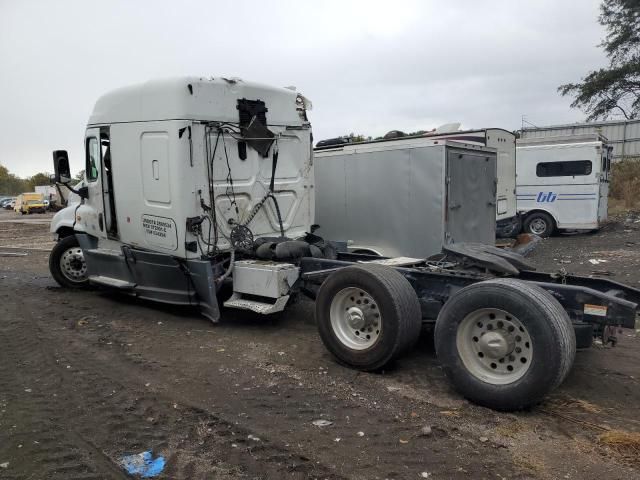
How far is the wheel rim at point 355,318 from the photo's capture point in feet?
16.0

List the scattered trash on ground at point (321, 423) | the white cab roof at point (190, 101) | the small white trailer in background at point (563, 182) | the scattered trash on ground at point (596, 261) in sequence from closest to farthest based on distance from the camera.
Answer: the scattered trash on ground at point (321, 423)
the white cab roof at point (190, 101)
the scattered trash on ground at point (596, 261)
the small white trailer in background at point (563, 182)

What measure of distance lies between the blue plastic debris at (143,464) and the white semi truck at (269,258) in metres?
2.07

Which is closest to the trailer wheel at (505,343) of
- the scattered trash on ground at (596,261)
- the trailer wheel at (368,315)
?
the trailer wheel at (368,315)

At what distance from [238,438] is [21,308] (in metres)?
5.42

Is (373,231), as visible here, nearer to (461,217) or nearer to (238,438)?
(461,217)

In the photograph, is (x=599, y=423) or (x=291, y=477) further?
(x=599, y=423)

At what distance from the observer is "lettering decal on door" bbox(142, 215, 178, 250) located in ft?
21.0

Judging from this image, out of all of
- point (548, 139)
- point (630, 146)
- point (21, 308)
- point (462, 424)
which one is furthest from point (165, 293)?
point (630, 146)

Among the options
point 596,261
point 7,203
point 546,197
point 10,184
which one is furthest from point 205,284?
point 10,184

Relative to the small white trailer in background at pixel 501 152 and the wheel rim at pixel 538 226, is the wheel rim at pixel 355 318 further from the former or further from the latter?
the wheel rim at pixel 538 226

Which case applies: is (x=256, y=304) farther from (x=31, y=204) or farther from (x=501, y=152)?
(x=31, y=204)

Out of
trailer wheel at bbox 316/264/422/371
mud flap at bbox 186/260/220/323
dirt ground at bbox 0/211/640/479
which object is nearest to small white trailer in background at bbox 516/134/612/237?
dirt ground at bbox 0/211/640/479

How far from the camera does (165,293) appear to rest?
6820 millimetres

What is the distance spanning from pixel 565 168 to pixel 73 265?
1378 cm
